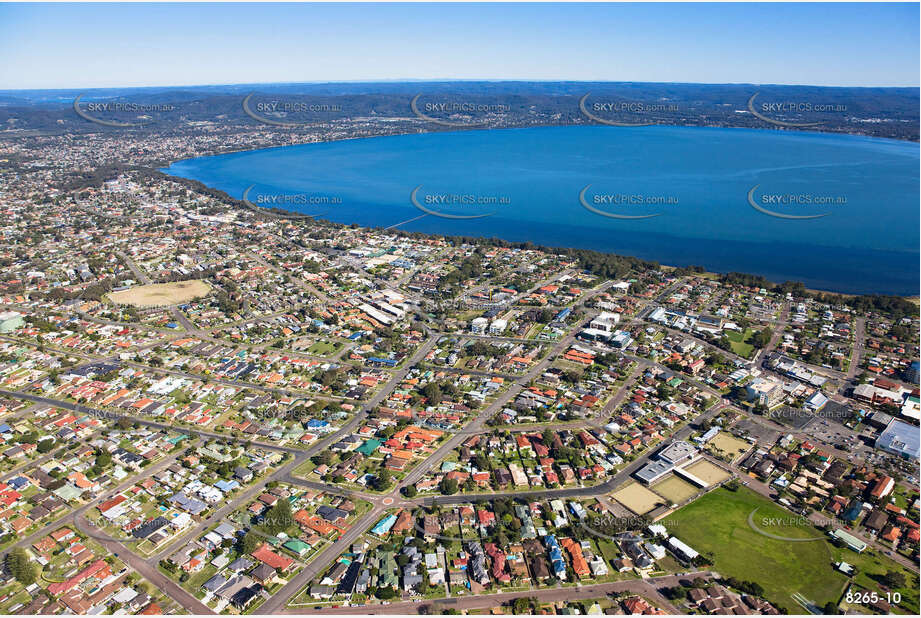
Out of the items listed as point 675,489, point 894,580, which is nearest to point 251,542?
point 675,489

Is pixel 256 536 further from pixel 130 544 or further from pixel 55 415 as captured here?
pixel 55 415

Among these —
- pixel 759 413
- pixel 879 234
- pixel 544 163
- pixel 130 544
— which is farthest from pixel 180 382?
pixel 544 163

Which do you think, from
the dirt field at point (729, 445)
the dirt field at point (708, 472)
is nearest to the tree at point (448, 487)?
the dirt field at point (708, 472)

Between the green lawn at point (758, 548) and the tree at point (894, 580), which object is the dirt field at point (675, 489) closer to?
the green lawn at point (758, 548)

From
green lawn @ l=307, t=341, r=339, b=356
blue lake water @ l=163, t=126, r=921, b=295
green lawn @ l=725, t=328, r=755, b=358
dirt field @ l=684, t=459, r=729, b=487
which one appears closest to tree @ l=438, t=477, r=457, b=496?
dirt field @ l=684, t=459, r=729, b=487

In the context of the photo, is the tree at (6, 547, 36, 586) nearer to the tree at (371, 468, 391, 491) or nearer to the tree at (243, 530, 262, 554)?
the tree at (243, 530, 262, 554)

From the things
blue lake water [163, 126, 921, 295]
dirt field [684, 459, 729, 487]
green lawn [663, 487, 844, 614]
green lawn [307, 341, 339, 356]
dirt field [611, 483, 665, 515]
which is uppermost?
blue lake water [163, 126, 921, 295]

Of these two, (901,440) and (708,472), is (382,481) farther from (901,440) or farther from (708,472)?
(901,440)
